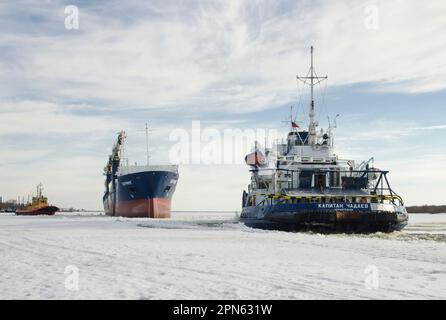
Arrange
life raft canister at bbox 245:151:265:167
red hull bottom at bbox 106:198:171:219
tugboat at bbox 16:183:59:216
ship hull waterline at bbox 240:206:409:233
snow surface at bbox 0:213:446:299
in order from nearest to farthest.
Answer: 1. snow surface at bbox 0:213:446:299
2. ship hull waterline at bbox 240:206:409:233
3. life raft canister at bbox 245:151:265:167
4. red hull bottom at bbox 106:198:171:219
5. tugboat at bbox 16:183:59:216

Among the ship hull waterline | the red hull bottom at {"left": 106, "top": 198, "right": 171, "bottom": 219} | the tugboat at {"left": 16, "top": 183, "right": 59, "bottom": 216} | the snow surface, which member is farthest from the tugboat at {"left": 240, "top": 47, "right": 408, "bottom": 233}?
the tugboat at {"left": 16, "top": 183, "right": 59, "bottom": 216}

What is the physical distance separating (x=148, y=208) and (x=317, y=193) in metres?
37.1

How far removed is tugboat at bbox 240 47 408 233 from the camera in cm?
2773

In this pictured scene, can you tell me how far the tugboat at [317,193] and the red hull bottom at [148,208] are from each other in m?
26.2

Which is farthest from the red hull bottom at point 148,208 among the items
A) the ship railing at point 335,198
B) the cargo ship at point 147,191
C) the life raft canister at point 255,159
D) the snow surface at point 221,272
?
the snow surface at point 221,272

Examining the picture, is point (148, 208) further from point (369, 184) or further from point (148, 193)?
point (369, 184)

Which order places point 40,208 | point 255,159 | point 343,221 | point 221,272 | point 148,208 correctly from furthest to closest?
point 40,208 → point 148,208 → point 255,159 → point 343,221 → point 221,272

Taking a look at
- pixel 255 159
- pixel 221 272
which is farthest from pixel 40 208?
pixel 221 272

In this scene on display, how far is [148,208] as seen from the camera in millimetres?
64375

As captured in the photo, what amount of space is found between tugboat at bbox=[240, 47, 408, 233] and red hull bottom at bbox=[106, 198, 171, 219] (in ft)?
85.8

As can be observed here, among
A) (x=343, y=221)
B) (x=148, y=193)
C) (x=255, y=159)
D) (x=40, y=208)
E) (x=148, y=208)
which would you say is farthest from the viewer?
(x=40, y=208)

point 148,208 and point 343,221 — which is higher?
point 343,221

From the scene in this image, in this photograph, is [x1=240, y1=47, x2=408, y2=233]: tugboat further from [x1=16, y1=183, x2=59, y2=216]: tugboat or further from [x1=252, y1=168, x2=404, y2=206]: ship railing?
[x1=16, y1=183, x2=59, y2=216]: tugboat
